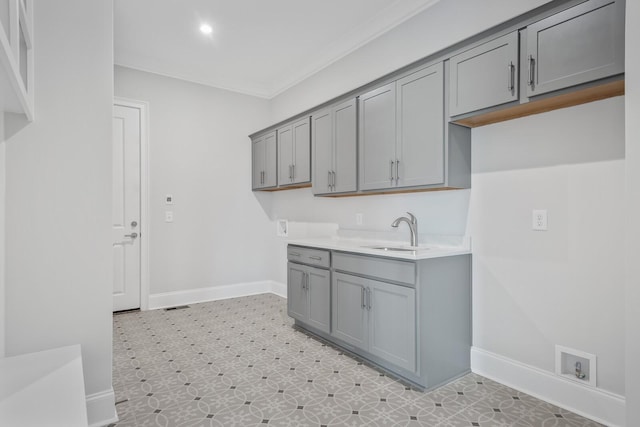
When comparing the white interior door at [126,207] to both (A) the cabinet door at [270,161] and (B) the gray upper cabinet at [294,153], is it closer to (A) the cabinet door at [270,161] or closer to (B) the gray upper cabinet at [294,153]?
(A) the cabinet door at [270,161]

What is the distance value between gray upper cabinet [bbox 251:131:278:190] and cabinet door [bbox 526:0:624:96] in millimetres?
3028

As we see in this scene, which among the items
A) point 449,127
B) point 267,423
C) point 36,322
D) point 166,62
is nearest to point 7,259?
point 36,322

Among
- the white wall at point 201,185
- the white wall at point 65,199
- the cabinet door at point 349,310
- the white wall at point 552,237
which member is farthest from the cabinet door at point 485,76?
the white wall at point 201,185

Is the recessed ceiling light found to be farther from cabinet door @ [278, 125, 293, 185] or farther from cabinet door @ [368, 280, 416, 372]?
cabinet door @ [368, 280, 416, 372]

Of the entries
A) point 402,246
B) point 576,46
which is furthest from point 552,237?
point 402,246

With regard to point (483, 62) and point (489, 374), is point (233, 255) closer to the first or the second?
point (489, 374)

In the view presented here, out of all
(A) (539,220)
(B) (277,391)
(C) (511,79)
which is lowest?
(B) (277,391)

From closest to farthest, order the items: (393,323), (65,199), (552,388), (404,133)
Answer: (65,199), (552,388), (393,323), (404,133)

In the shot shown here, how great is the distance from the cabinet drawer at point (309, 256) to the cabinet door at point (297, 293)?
71mm

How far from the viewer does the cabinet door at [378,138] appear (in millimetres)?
2781

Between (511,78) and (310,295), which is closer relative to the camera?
(511,78)

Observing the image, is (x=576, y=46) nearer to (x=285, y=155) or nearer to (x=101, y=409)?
(x=285, y=155)

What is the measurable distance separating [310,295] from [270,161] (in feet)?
6.46

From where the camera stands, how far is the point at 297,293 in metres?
3.44
